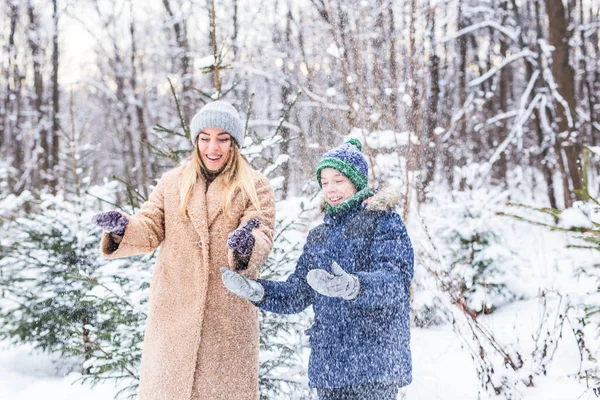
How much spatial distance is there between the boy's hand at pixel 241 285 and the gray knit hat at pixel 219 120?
76cm

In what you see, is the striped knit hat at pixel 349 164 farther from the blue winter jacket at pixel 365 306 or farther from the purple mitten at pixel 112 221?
the purple mitten at pixel 112 221

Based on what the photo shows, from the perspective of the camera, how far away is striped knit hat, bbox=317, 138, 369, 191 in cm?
218

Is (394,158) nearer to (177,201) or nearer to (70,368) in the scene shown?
(177,201)

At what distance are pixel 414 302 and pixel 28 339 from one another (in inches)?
146

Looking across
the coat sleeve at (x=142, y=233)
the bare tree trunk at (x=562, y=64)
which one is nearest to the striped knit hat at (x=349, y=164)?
the coat sleeve at (x=142, y=233)

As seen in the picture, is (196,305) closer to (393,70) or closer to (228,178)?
(228,178)

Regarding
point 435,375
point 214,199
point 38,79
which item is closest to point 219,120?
point 214,199

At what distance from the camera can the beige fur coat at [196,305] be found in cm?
221

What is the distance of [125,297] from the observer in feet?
10.1

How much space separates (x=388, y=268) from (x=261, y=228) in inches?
23.9

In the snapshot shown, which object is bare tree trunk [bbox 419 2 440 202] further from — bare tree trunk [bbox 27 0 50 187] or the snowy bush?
bare tree trunk [bbox 27 0 50 187]

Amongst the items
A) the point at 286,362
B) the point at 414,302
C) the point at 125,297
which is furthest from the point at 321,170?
the point at 414,302

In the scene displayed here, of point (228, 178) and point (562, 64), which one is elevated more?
point (562, 64)

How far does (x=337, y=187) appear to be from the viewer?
7.22ft
